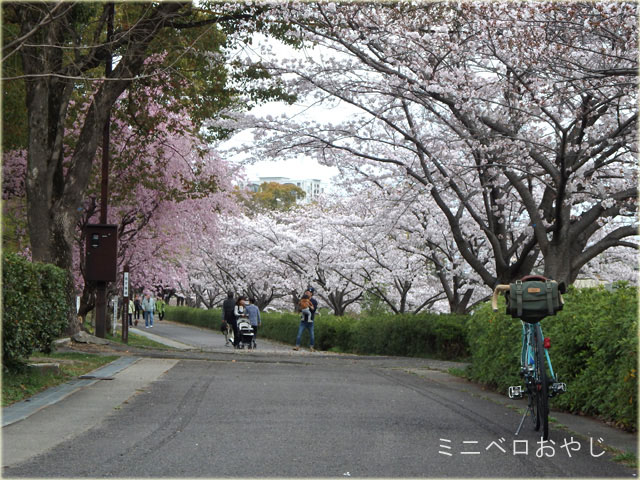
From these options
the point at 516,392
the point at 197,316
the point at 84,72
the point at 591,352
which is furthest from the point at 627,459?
the point at 197,316

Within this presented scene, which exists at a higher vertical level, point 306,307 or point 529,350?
point 306,307

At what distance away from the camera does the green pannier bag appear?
27.8 feet

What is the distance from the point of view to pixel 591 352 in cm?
998

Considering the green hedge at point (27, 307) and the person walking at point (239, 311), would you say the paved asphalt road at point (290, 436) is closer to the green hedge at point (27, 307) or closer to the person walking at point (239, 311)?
the green hedge at point (27, 307)

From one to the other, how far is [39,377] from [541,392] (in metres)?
6.85

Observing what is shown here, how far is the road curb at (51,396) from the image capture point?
854cm

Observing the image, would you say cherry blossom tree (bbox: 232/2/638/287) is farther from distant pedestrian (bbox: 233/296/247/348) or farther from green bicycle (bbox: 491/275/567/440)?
distant pedestrian (bbox: 233/296/247/348)

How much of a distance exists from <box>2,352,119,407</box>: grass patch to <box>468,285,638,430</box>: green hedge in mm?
6438

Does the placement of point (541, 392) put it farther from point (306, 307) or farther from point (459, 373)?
point (306, 307)

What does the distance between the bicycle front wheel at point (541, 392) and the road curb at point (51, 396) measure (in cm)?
508

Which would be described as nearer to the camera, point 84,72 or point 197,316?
point 84,72

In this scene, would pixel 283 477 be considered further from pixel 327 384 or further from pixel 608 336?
pixel 327 384

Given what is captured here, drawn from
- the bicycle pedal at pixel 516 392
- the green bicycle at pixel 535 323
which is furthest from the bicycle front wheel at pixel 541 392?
the bicycle pedal at pixel 516 392

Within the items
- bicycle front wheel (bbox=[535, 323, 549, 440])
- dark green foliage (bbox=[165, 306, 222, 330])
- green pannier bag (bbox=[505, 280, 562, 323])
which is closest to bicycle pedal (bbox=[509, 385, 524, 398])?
bicycle front wheel (bbox=[535, 323, 549, 440])
